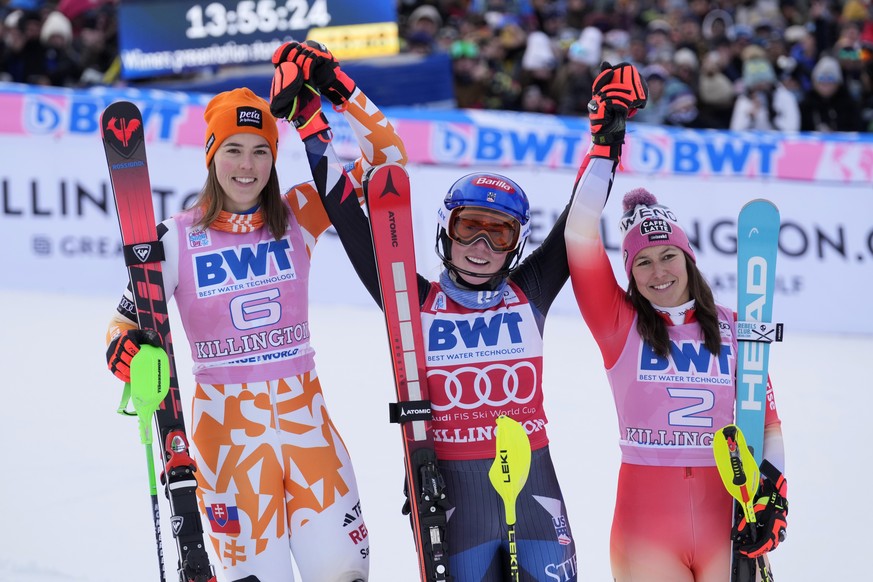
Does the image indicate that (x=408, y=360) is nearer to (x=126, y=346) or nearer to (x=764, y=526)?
(x=126, y=346)

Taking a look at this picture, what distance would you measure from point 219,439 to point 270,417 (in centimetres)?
17

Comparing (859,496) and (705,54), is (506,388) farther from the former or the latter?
(705,54)

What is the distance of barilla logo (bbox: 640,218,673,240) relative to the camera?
353 cm

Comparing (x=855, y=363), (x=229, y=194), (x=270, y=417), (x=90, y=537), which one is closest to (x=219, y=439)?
(x=270, y=417)

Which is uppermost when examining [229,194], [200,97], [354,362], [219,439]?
[200,97]

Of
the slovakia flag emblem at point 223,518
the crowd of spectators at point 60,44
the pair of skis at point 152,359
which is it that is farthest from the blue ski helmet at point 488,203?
the crowd of spectators at point 60,44

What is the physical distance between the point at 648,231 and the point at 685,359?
424 mm

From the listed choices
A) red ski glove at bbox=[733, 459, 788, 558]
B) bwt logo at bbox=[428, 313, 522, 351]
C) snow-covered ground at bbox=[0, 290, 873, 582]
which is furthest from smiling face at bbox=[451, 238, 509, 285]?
snow-covered ground at bbox=[0, 290, 873, 582]

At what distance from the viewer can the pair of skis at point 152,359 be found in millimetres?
3389

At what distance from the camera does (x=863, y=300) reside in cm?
848

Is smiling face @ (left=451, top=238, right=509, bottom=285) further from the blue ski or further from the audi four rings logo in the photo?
the blue ski

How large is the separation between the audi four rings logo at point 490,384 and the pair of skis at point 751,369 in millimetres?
599

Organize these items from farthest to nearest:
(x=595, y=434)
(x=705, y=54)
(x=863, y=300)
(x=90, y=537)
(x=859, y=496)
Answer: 1. (x=705, y=54)
2. (x=863, y=300)
3. (x=595, y=434)
4. (x=859, y=496)
5. (x=90, y=537)

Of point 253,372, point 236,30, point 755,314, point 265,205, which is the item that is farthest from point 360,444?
point 236,30
